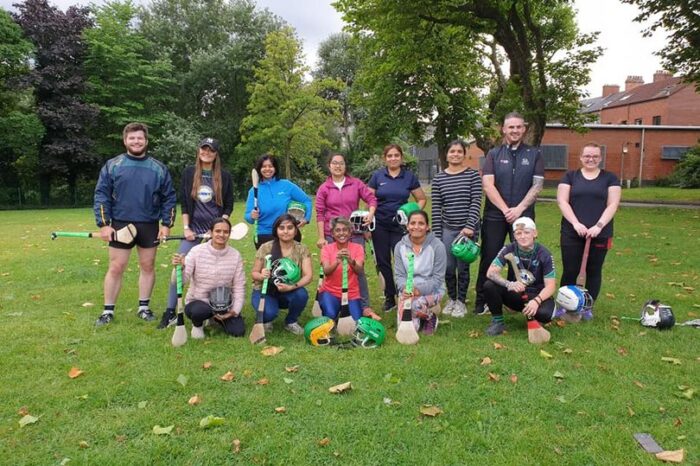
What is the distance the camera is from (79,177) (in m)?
31.7

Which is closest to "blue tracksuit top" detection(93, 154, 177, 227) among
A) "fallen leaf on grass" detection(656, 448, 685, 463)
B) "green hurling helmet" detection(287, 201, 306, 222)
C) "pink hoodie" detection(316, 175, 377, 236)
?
"green hurling helmet" detection(287, 201, 306, 222)

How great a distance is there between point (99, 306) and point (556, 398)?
5.31 metres

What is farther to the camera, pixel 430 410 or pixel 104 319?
pixel 104 319

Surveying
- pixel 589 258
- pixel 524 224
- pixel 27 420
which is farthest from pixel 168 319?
pixel 589 258

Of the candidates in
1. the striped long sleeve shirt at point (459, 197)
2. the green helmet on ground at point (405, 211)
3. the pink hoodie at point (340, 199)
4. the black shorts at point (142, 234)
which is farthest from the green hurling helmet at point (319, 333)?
the black shorts at point (142, 234)

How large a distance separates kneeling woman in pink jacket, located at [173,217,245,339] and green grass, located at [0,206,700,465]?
7.7 inches

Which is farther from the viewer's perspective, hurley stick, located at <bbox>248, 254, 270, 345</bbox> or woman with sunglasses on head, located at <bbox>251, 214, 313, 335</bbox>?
woman with sunglasses on head, located at <bbox>251, 214, 313, 335</bbox>

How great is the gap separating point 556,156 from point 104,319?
36923mm

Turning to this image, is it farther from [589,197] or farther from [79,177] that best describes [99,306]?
[79,177]

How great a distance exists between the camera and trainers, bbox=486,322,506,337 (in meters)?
5.23

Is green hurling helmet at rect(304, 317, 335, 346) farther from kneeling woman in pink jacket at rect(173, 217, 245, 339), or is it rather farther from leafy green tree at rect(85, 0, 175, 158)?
leafy green tree at rect(85, 0, 175, 158)

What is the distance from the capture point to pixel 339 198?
19.2ft

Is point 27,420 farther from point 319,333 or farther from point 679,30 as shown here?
point 679,30

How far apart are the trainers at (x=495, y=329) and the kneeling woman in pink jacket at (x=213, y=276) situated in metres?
2.49
